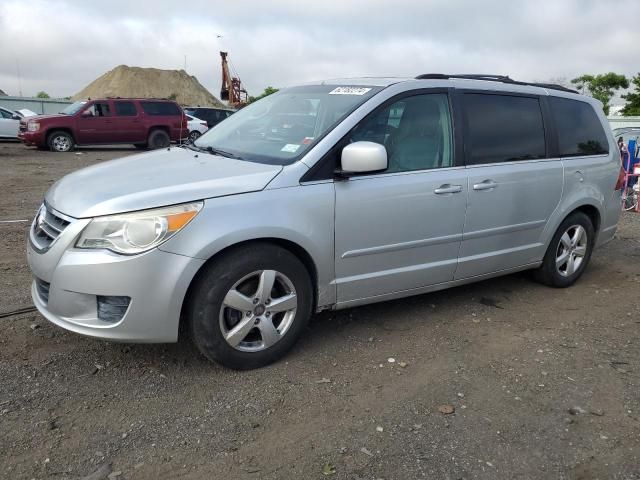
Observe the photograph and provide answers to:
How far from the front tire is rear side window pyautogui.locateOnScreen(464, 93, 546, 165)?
1687 millimetres

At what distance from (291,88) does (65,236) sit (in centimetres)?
224

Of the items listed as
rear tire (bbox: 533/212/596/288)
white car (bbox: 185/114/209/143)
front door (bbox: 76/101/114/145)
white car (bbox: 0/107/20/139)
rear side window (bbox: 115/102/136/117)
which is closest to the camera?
rear tire (bbox: 533/212/596/288)

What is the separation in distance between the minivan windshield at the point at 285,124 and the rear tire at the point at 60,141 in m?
15.3

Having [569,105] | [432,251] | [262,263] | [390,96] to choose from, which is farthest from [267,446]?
[569,105]

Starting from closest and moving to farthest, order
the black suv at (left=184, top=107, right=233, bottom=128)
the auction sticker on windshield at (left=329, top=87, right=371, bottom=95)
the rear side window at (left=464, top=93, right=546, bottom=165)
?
the auction sticker on windshield at (left=329, top=87, right=371, bottom=95), the rear side window at (left=464, top=93, right=546, bottom=165), the black suv at (left=184, top=107, right=233, bottom=128)

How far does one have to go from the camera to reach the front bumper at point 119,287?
2951mm

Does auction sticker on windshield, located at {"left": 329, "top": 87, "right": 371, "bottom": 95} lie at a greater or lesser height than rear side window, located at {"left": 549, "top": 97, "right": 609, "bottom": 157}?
greater

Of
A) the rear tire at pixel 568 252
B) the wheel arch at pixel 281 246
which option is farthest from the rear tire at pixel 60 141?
the rear tire at pixel 568 252

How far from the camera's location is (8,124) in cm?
2031

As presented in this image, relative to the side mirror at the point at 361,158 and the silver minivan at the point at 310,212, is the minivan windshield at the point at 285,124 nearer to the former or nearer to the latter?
the silver minivan at the point at 310,212

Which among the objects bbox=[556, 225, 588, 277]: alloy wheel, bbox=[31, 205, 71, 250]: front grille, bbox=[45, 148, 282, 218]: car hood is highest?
bbox=[45, 148, 282, 218]: car hood

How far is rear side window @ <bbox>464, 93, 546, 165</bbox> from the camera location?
167 inches

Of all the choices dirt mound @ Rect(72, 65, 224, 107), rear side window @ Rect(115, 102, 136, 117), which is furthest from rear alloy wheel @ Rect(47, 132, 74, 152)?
dirt mound @ Rect(72, 65, 224, 107)

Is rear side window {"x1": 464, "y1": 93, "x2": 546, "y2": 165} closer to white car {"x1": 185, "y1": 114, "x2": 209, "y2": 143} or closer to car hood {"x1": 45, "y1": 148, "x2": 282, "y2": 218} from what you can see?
car hood {"x1": 45, "y1": 148, "x2": 282, "y2": 218}
